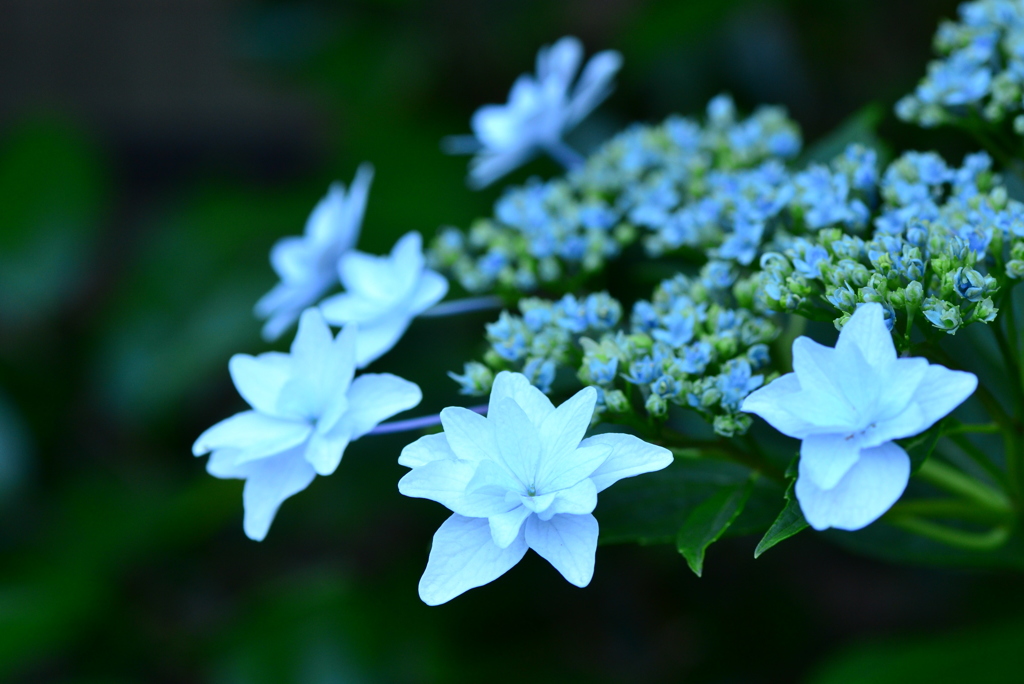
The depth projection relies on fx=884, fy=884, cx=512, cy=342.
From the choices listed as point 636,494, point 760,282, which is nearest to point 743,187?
point 760,282

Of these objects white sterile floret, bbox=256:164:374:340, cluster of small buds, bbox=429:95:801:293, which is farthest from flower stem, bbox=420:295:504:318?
white sterile floret, bbox=256:164:374:340

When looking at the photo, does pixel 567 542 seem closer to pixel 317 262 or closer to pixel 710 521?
pixel 710 521

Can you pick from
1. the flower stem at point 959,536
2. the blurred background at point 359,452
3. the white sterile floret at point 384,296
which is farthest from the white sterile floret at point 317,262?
the flower stem at point 959,536

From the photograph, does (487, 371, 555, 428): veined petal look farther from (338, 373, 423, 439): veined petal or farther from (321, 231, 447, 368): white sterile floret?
(321, 231, 447, 368): white sterile floret

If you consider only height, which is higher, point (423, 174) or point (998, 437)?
point (423, 174)

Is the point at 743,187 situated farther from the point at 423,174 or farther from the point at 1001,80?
the point at 423,174

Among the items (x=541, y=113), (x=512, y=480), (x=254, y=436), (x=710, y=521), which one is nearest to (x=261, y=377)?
(x=254, y=436)
